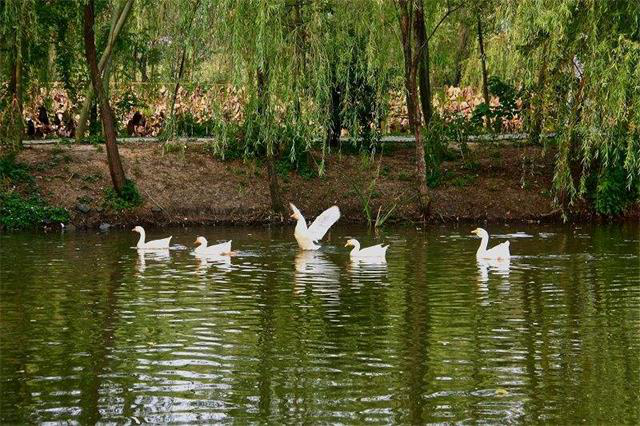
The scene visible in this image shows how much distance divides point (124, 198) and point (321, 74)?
8133mm

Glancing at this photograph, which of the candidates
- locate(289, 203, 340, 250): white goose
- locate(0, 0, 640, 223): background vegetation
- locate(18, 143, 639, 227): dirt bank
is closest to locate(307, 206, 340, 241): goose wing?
locate(289, 203, 340, 250): white goose

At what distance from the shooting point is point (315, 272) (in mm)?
23031

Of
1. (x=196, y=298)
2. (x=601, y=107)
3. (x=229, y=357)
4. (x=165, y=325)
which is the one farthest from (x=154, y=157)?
(x=229, y=357)

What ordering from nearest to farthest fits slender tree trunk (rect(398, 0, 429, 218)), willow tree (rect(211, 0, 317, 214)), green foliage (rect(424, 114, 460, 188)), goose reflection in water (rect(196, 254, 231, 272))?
1. goose reflection in water (rect(196, 254, 231, 272))
2. willow tree (rect(211, 0, 317, 214))
3. slender tree trunk (rect(398, 0, 429, 218))
4. green foliage (rect(424, 114, 460, 188))

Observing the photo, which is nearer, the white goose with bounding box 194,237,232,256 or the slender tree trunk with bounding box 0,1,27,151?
the white goose with bounding box 194,237,232,256

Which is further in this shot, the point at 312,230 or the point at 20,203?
the point at 20,203

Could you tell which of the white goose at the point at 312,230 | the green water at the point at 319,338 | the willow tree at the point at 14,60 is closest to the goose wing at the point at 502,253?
the green water at the point at 319,338

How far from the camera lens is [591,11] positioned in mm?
28016

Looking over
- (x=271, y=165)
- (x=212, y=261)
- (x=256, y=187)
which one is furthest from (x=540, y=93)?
(x=212, y=261)

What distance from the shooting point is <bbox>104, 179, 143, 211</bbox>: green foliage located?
34.6 m

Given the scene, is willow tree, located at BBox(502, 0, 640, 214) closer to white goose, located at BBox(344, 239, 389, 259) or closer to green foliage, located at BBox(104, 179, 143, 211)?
white goose, located at BBox(344, 239, 389, 259)

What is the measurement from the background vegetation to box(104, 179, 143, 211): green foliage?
0.09 meters

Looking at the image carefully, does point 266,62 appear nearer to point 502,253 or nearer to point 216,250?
point 216,250

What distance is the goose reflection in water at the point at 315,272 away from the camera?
21.1 m
